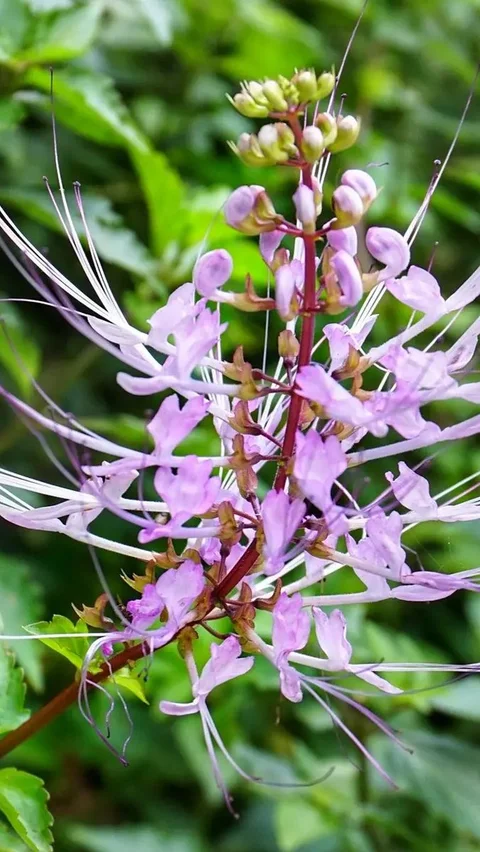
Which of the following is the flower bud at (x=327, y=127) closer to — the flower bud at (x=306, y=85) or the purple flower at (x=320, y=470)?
the flower bud at (x=306, y=85)

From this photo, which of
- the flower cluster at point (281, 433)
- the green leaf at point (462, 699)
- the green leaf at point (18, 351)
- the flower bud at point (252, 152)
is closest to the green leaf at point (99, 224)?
the green leaf at point (18, 351)

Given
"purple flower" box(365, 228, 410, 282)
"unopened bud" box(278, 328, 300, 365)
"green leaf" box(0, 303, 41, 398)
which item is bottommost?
"green leaf" box(0, 303, 41, 398)

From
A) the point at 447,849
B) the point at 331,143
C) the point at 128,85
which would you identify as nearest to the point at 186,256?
the point at 128,85

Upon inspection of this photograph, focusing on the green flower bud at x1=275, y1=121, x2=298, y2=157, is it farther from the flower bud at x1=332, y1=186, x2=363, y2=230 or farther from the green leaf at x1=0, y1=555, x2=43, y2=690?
the green leaf at x1=0, y1=555, x2=43, y2=690

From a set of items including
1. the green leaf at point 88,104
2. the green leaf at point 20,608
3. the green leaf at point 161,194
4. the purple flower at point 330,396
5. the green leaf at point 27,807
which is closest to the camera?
the purple flower at point 330,396

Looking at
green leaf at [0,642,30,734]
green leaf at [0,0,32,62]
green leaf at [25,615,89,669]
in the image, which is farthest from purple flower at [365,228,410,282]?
green leaf at [0,0,32,62]

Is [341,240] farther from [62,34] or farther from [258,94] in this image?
[62,34]

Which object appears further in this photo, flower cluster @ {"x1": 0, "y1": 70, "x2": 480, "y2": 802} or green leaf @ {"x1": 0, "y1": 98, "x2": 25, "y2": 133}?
green leaf @ {"x1": 0, "y1": 98, "x2": 25, "y2": 133}
